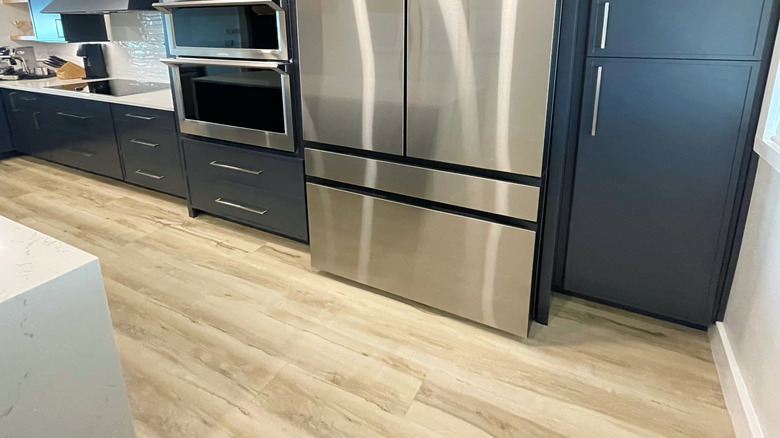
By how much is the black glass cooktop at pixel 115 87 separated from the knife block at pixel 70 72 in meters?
0.41

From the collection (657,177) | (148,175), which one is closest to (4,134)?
(148,175)

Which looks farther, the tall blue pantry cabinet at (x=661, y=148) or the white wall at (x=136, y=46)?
the white wall at (x=136, y=46)

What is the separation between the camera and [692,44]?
5.54 feet

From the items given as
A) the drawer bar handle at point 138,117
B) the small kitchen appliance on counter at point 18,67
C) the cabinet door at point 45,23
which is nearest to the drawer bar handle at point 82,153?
the drawer bar handle at point 138,117

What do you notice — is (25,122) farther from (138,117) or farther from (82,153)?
(138,117)

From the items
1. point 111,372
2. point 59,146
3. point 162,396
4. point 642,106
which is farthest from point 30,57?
point 642,106

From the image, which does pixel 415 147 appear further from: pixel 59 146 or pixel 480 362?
pixel 59 146

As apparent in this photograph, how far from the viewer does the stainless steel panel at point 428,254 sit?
6.33ft

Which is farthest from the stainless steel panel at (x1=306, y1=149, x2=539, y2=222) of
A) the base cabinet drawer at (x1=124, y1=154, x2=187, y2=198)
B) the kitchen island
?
the base cabinet drawer at (x1=124, y1=154, x2=187, y2=198)

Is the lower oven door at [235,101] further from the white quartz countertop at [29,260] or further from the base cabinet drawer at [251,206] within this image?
the white quartz countertop at [29,260]

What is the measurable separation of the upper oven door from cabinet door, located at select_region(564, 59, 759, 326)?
4.50 ft

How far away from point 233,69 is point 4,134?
10.3 ft

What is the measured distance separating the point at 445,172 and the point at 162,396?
1270mm

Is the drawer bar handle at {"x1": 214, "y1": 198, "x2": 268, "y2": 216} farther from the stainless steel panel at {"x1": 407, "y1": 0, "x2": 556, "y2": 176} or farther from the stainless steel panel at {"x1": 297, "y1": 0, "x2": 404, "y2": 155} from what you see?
the stainless steel panel at {"x1": 407, "y1": 0, "x2": 556, "y2": 176}
